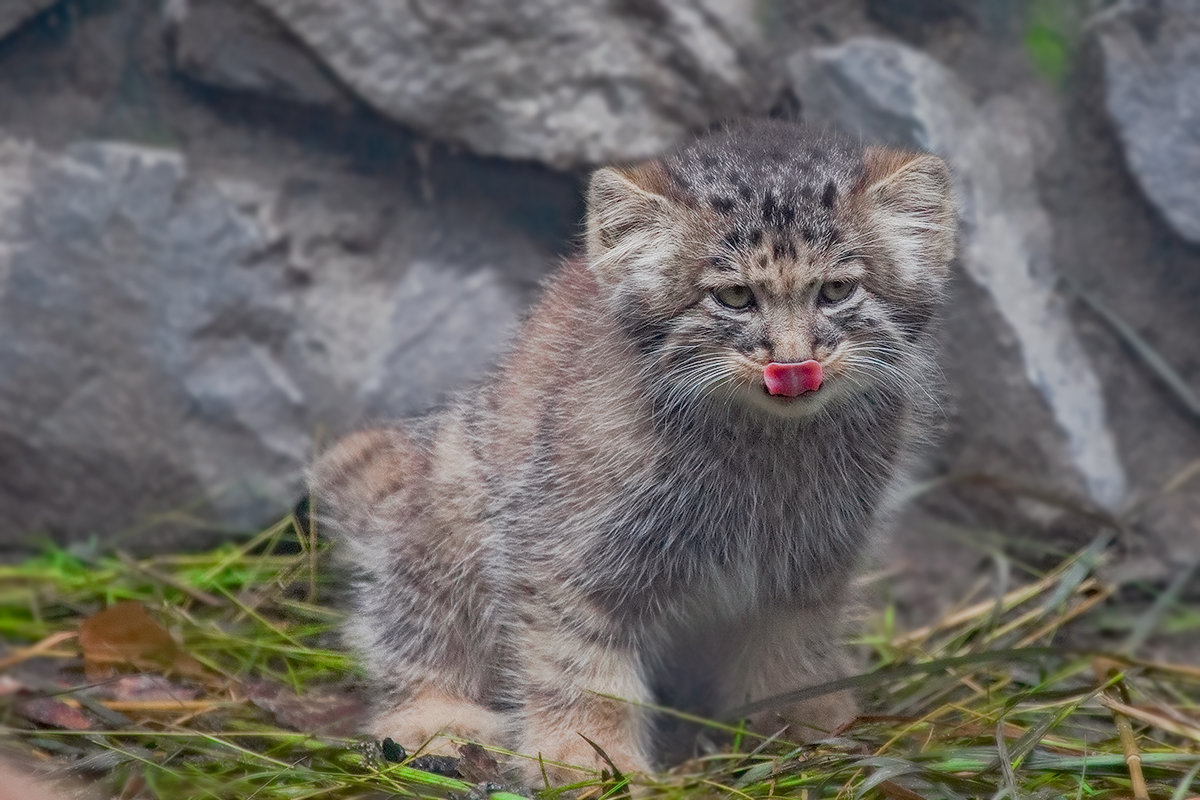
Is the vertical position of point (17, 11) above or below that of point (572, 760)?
above

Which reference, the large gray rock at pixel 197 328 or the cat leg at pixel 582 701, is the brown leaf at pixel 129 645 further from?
the cat leg at pixel 582 701

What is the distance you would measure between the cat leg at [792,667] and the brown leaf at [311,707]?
3.77 feet

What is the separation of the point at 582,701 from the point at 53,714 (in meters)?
1.48

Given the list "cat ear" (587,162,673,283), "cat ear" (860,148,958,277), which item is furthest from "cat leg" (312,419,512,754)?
"cat ear" (860,148,958,277)

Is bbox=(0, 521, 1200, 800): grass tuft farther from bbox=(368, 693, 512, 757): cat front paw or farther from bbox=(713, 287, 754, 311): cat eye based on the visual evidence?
bbox=(713, 287, 754, 311): cat eye

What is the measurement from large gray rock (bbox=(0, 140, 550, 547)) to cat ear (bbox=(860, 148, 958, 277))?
1954 mm

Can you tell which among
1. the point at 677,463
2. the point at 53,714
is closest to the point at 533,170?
the point at 677,463

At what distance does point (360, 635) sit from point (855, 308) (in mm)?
1903

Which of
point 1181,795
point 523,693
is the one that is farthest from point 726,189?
point 1181,795

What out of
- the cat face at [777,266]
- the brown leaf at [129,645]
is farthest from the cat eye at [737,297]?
the brown leaf at [129,645]

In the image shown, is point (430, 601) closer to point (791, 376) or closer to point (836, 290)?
point (791, 376)

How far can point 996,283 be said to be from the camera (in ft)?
16.5

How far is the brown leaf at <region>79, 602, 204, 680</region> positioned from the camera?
4.22 m

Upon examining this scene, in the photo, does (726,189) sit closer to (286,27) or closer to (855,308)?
(855,308)
